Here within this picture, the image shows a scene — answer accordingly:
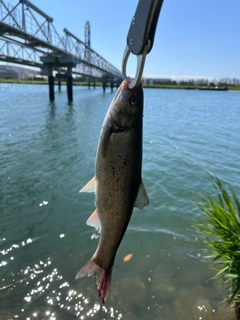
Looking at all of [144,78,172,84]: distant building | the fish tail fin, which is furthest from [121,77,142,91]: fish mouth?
[144,78,172,84]: distant building

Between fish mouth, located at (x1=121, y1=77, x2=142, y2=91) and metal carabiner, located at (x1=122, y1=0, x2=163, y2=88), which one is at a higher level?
metal carabiner, located at (x1=122, y1=0, x2=163, y2=88)

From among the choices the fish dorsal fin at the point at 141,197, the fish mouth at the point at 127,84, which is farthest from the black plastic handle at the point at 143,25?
the fish dorsal fin at the point at 141,197

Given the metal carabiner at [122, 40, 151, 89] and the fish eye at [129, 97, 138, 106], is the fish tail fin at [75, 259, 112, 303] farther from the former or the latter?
the metal carabiner at [122, 40, 151, 89]

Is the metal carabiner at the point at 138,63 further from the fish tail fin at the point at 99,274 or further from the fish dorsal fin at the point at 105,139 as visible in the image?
the fish tail fin at the point at 99,274

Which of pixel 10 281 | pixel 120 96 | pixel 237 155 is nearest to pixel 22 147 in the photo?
pixel 10 281

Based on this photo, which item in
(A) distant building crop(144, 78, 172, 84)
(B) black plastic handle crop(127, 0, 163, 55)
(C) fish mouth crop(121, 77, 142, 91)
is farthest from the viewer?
(A) distant building crop(144, 78, 172, 84)

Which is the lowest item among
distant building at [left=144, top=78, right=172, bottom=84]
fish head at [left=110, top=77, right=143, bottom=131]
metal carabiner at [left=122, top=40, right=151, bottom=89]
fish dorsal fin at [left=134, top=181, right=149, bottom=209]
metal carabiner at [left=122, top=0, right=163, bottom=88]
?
distant building at [left=144, top=78, right=172, bottom=84]

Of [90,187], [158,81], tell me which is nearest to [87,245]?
[90,187]

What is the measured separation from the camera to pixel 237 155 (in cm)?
1592

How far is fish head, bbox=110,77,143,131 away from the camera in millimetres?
2211

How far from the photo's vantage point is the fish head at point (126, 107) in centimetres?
221

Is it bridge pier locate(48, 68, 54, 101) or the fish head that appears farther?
bridge pier locate(48, 68, 54, 101)

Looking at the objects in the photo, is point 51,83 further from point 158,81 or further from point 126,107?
point 158,81

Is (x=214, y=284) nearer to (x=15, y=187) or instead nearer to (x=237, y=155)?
(x=15, y=187)
